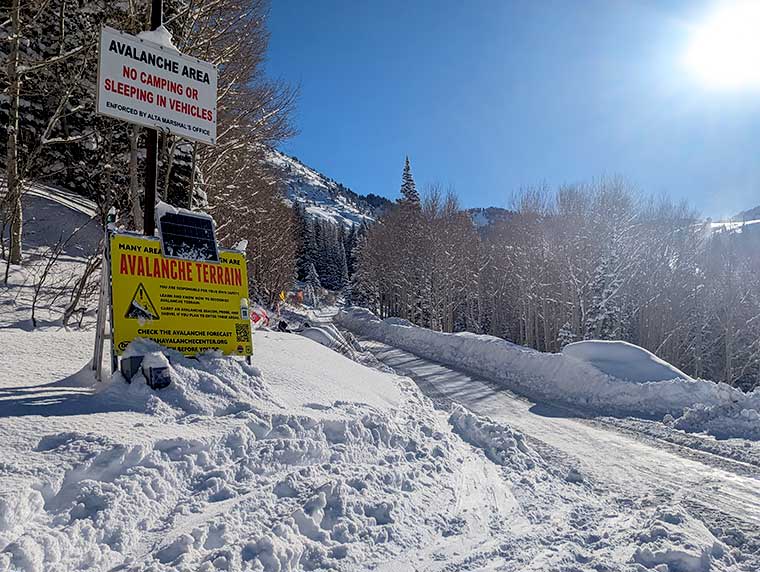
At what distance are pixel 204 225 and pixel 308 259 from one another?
89.1m

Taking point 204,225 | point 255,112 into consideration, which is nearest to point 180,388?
point 204,225

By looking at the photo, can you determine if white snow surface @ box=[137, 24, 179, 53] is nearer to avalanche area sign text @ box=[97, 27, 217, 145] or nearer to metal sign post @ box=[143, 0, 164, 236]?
avalanche area sign text @ box=[97, 27, 217, 145]

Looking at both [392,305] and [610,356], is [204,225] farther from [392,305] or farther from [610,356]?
[392,305]

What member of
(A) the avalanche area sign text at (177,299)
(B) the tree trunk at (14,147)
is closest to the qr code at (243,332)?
(A) the avalanche area sign text at (177,299)

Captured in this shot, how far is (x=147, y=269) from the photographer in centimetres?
502

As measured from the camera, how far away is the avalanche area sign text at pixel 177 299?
Answer: 4.80 meters

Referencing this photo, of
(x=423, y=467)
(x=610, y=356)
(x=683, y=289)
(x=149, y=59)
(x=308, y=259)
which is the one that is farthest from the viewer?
(x=308, y=259)

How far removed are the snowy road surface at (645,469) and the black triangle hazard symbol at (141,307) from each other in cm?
522

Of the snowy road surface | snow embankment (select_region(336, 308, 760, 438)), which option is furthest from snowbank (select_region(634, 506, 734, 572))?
snow embankment (select_region(336, 308, 760, 438))

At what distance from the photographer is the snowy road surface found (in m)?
4.36

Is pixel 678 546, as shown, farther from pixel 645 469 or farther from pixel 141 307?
pixel 141 307

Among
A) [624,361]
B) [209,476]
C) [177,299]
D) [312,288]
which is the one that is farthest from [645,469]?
[312,288]

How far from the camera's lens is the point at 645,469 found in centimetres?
566

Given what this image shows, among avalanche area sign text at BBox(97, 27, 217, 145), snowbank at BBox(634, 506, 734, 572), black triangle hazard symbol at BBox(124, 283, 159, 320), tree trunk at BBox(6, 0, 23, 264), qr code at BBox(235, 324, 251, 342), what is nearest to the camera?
snowbank at BBox(634, 506, 734, 572)
